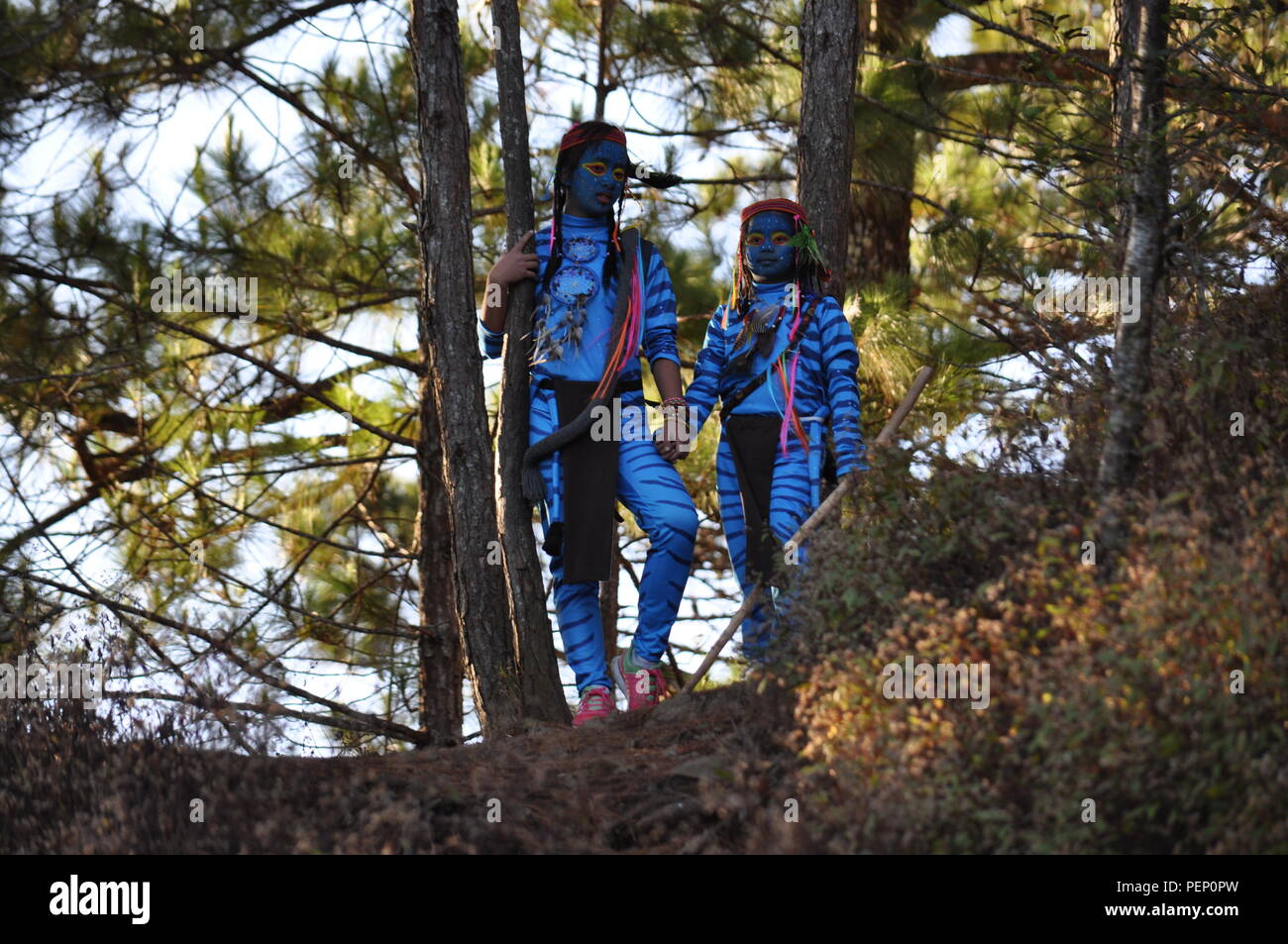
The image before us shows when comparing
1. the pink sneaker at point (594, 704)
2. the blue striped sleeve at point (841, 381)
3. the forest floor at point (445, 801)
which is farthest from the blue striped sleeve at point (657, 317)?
the forest floor at point (445, 801)

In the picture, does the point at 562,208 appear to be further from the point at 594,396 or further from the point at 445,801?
the point at 445,801

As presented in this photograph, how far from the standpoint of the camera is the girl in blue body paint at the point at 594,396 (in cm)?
672

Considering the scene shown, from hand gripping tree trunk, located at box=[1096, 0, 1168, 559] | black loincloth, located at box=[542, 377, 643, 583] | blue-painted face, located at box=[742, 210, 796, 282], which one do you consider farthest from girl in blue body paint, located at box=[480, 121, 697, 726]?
hand gripping tree trunk, located at box=[1096, 0, 1168, 559]

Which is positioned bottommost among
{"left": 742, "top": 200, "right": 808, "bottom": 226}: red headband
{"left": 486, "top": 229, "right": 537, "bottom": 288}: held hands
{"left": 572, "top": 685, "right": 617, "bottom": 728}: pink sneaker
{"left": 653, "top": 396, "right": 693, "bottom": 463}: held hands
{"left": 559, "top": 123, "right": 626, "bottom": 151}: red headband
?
{"left": 572, "top": 685, "right": 617, "bottom": 728}: pink sneaker

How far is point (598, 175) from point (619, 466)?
4.59 feet

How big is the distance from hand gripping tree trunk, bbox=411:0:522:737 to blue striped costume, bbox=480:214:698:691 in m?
0.30

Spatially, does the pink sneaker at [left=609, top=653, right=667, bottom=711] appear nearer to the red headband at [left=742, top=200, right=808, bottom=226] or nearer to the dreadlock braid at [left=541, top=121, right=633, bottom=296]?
the dreadlock braid at [left=541, top=121, right=633, bottom=296]

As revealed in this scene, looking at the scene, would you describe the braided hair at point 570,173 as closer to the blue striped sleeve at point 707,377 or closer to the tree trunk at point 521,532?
the tree trunk at point 521,532

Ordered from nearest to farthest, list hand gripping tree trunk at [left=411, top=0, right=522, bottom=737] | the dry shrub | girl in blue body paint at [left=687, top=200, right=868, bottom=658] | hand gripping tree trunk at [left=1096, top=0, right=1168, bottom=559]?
the dry shrub, hand gripping tree trunk at [left=1096, top=0, right=1168, bottom=559], girl in blue body paint at [left=687, top=200, right=868, bottom=658], hand gripping tree trunk at [left=411, top=0, right=522, bottom=737]

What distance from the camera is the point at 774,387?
7.03m

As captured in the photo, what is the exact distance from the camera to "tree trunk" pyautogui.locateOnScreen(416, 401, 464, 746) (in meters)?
10.2

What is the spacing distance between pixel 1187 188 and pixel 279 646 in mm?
6891

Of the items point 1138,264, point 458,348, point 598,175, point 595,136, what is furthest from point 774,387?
point 1138,264

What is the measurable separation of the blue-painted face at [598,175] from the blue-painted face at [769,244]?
26.4 inches
